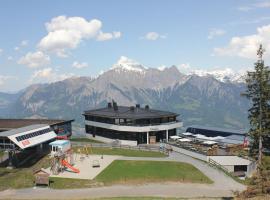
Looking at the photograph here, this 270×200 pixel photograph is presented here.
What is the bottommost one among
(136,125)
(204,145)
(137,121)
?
(204,145)

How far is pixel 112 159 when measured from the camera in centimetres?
7294

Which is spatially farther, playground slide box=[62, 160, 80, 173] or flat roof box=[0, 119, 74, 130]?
flat roof box=[0, 119, 74, 130]

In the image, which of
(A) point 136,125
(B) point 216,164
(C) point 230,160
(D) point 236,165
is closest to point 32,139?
(A) point 136,125

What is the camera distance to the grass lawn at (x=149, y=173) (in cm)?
5831

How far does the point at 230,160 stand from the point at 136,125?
28.0m

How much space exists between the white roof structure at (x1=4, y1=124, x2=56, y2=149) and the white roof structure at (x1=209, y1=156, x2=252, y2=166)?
35.6m

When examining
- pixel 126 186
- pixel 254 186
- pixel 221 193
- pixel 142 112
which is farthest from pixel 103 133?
pixel 254 186

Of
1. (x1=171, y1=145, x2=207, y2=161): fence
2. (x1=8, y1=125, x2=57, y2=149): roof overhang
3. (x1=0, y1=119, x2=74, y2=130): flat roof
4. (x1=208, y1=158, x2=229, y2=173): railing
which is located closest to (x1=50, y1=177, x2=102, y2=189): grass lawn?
(x1=8, y1=125, x2=57, y2=149): roof overhang

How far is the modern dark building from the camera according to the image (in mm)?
91562

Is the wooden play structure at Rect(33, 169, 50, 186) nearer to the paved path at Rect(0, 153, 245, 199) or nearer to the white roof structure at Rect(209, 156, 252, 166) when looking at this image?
the paved path at Rect(0, 153, 245, 199)

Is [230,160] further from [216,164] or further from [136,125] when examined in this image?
[136,125]

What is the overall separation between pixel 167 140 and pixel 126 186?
126ft

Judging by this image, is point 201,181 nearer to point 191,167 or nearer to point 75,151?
point 191,167

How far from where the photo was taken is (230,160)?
7088cm
